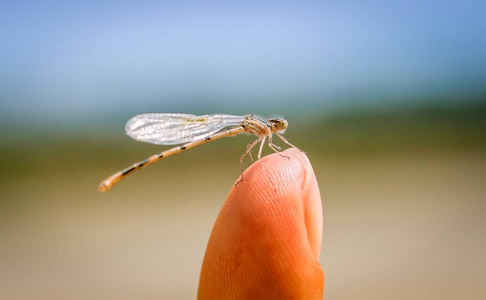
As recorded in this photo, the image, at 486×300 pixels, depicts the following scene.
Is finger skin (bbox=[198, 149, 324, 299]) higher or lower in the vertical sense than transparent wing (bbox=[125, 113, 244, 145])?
lower

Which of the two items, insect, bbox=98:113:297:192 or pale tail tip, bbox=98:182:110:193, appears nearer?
pale tail tip, bbox=98:182:110:193

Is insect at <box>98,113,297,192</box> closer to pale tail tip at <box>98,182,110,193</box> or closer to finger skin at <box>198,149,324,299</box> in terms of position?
finger skin at <box>198,149,324,299</box>

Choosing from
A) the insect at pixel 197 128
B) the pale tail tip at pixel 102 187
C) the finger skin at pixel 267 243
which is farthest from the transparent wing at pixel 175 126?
the finger skin at pixel 267 243

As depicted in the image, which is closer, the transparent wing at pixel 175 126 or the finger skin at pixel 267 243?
the finger skin at pixel 267 243

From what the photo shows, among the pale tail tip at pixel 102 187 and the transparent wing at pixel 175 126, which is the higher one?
the transparent wing at pixel 175 126

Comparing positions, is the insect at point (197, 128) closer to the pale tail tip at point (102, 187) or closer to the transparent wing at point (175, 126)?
the transparent wing at point (175, 126)

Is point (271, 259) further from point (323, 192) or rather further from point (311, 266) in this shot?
point (323, 192)

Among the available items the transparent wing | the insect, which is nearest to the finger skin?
the insect
